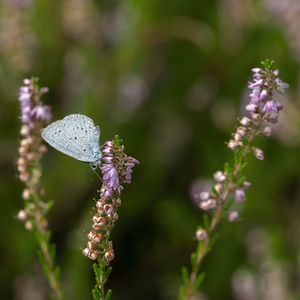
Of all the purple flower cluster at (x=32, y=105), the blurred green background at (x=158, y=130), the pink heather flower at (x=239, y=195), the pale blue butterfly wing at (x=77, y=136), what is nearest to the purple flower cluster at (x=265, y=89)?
the pink heather flower at (x=239, y=195)

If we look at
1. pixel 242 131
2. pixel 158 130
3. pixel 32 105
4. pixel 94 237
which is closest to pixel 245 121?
pixel 242 131

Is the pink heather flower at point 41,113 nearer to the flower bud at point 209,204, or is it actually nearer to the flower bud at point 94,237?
the flower bud at point 94,237

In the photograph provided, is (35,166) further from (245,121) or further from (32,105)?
(245,121)

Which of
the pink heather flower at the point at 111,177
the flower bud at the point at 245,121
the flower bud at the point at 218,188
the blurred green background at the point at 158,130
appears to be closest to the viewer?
the pink heather flower at the point at 111,177

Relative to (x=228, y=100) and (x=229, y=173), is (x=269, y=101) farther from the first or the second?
(x=228, y=100)

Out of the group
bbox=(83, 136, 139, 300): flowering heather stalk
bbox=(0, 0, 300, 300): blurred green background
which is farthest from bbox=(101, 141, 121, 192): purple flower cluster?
bbox=(0, 0, 300, 300): blurred green background
